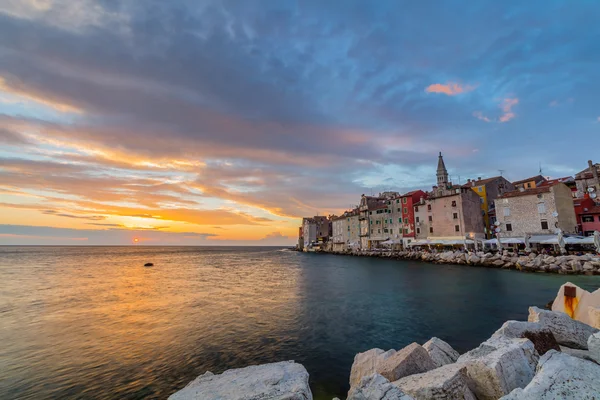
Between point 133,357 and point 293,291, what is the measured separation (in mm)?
17072

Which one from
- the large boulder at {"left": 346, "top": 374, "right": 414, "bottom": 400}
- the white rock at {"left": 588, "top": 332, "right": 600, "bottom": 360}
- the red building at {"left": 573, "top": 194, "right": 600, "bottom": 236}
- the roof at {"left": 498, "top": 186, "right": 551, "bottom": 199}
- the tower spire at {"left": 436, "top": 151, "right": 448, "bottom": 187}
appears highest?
the tower spire at {"left": 436, "top": 151, "right": 448, "bottom": 187}

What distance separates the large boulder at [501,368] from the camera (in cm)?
483

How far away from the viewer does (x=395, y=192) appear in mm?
90500

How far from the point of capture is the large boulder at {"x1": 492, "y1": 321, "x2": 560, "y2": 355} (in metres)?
6.37

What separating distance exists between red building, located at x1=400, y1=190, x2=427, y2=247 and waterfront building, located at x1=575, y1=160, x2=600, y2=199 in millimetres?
28890

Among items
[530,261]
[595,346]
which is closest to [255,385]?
[595,346]

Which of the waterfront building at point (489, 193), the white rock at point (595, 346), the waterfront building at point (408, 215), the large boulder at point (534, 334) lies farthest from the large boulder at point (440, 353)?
the waterfront building at point (408, 215)

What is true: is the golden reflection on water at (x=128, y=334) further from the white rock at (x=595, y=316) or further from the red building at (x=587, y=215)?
the red building at (x=587, y=215)

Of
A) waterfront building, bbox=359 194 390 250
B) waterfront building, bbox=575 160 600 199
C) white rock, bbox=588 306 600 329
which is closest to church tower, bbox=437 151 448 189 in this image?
waterfront building, bbox=359 194 390 250

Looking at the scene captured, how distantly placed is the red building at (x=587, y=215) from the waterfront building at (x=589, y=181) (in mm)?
7556

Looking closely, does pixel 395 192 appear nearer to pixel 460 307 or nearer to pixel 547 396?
pixel 460 307

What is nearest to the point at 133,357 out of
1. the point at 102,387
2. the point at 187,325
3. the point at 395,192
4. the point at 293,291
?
the point at 102,387

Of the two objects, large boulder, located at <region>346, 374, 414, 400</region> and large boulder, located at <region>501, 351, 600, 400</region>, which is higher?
large boulder, located at <region>501, 351, 600, 400</region>

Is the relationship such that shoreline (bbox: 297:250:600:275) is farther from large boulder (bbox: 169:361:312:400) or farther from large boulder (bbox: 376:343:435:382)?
large boulder (bbox: 169:361:312:400)
